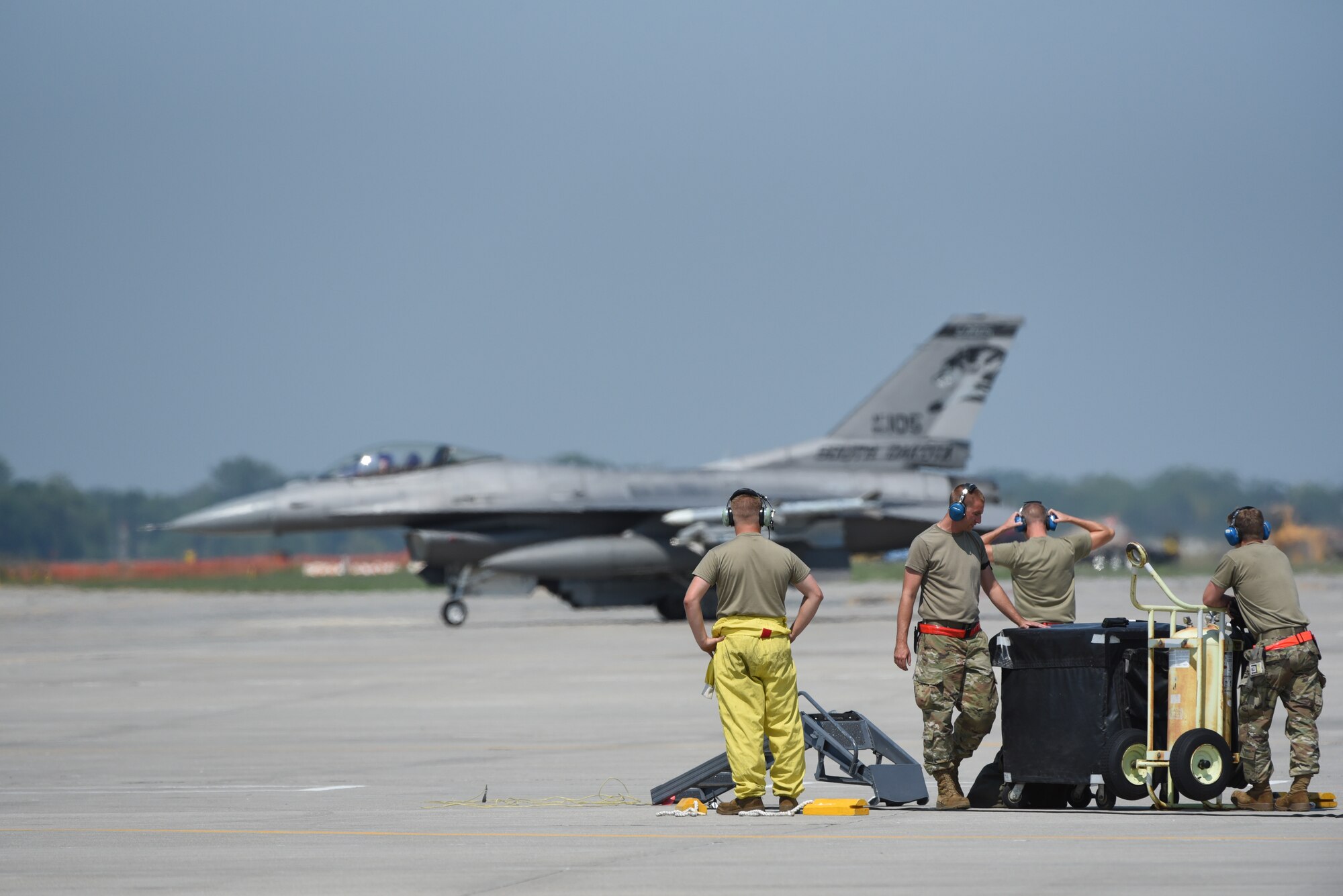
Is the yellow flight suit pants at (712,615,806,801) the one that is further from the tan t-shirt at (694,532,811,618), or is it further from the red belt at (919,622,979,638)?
the red belt at (919,622,979,638)

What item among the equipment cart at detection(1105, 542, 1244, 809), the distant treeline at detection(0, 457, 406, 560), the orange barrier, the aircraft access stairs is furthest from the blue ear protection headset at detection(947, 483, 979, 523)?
the distant treeline at detection(0, 457, 406, 560)

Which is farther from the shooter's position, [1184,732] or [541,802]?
[541,802]

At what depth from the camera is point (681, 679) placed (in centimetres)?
1834

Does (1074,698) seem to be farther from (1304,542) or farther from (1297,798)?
(1304,542)

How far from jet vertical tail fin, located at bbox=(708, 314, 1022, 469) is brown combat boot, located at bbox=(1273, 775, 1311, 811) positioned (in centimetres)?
2586

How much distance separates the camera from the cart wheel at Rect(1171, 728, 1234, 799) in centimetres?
864

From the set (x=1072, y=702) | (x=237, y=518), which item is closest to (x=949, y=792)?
(x=1072, y=702)

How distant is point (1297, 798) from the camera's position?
868 cm

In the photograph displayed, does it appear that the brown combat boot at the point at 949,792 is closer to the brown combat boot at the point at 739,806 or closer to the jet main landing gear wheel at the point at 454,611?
the brown combat boot at the point at 739,806

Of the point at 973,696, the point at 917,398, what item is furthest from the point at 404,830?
the point at 917,398

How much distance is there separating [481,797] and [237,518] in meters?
20.9

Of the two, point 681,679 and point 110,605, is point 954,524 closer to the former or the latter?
point 681,679

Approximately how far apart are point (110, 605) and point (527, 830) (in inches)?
1535

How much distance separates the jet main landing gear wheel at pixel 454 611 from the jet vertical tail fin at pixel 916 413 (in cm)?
669
